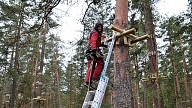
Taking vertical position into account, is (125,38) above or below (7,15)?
below

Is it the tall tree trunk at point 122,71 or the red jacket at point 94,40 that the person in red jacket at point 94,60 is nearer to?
the red jacket at point 94,40

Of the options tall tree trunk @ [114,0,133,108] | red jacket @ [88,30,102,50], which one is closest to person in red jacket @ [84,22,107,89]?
red jacket @ [88,30,102,50]

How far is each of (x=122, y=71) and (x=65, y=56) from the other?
20215mm

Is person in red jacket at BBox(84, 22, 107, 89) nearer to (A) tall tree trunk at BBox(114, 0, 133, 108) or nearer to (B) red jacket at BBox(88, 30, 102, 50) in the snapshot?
(B) red jacket at BBox(88, 30, 102, 50)

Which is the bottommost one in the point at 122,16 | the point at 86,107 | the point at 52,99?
the point at 52,99

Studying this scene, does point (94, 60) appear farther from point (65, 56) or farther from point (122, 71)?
point (65, 56)

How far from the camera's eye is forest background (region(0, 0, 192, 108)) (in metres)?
8.13

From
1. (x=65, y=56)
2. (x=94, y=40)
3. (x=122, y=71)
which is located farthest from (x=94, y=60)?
(x=65, y=56)

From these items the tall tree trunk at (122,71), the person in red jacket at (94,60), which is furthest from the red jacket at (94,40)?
the tall tree trunk at (122,71)

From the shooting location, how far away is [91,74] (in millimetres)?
4402

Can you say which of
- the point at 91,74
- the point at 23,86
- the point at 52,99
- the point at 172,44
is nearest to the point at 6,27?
the point at 23,86

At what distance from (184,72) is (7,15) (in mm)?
17197

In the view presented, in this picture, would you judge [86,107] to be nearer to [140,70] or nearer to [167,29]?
[167,29]

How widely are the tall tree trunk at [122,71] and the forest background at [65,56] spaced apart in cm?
165
